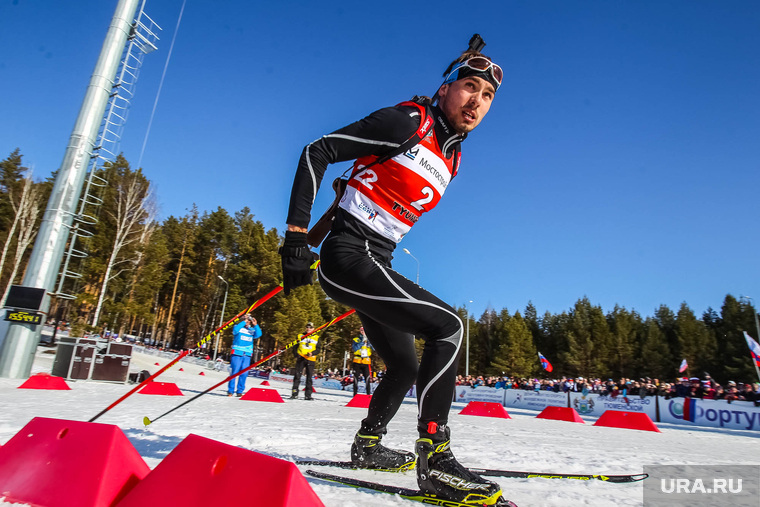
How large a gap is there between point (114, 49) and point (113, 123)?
85.5 inches

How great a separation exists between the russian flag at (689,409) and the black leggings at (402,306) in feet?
62.1

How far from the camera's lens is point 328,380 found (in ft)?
100

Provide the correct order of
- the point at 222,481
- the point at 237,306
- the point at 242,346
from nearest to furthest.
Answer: the point at 222,481
the point at 242,346
the point at 237,306

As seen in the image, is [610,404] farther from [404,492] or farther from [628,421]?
[404,492]

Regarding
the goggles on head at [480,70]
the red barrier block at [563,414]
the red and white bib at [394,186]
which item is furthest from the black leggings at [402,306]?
the red barrier block at [563,414]

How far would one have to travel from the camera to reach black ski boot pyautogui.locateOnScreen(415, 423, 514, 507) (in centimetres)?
184

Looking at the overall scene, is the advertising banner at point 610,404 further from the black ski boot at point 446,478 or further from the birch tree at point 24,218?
the birch tree at point 24,218

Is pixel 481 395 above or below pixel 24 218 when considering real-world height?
below

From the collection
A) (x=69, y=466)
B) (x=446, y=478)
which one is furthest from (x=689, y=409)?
(x=69, y=466)

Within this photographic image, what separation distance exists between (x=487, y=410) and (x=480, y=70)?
9.85 metres

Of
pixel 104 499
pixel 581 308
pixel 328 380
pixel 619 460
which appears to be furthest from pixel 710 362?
pixel 104 499

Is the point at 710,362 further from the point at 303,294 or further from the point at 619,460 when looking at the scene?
the point at 619,460

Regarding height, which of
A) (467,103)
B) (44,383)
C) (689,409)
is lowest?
(44,383)

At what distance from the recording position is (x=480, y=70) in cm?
254
